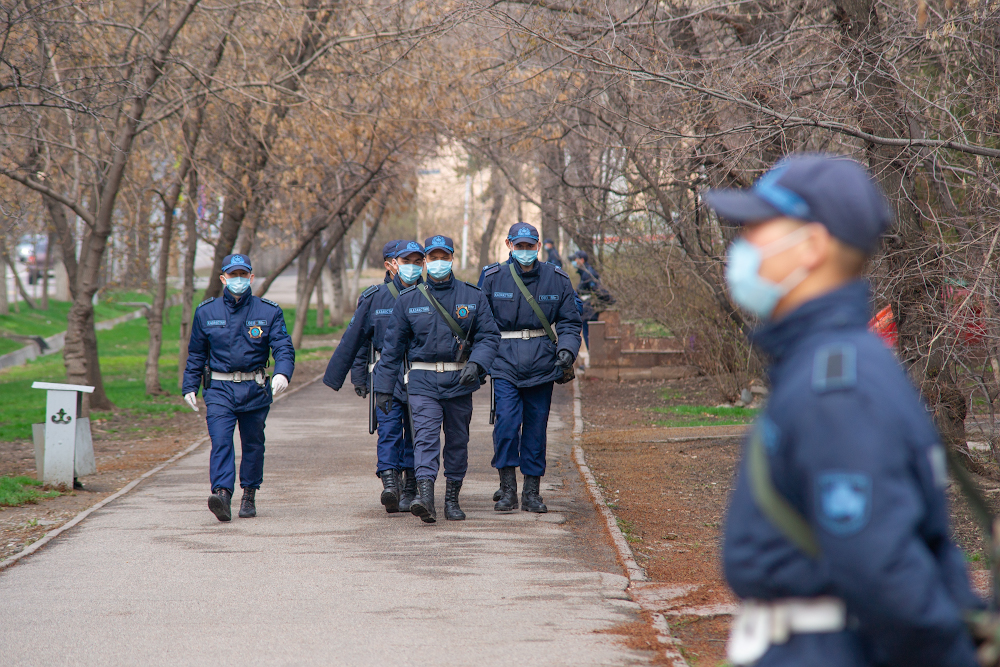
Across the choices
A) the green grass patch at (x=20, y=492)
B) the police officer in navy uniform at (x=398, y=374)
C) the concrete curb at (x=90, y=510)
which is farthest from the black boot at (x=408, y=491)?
the green grass patch at (x=20, y=492)

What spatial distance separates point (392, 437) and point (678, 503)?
8.27ft

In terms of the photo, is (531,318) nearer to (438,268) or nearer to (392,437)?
(438,268)

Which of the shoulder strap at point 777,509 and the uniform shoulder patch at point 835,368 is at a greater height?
the uniform shoulder patch at point 835,368

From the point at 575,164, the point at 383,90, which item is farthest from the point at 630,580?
the point at 575,164

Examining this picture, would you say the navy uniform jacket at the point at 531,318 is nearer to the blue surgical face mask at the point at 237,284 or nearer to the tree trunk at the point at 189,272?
the blue surgical face mask at the point at 237,284

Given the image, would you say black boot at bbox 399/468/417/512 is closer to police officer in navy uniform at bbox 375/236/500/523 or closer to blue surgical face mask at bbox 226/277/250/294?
police officer in navy uniform at bbox 375/236/500/523

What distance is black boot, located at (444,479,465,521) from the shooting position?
8117mm

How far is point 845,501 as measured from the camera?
1.95 m

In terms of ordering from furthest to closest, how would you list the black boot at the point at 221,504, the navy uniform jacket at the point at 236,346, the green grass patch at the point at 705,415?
the green grass patch at the point at 705,415 → the navy uniform jacket at the point at 236,346 → the black boot at the point at 221,504

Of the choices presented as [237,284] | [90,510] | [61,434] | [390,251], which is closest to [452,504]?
[237,284]

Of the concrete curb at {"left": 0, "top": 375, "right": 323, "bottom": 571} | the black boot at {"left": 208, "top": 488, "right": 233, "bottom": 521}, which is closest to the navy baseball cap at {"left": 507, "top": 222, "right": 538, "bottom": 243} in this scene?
the black boot at {"left": 208, "top": 488, "right": 233, "bottom": 521}

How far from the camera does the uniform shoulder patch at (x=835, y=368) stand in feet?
6.58

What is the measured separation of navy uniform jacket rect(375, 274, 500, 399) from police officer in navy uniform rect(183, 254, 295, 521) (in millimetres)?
795

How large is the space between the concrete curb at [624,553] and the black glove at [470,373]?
1456 mm
